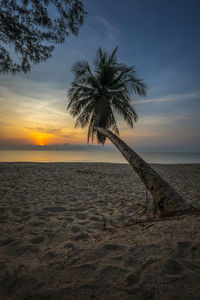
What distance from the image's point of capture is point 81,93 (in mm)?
7582

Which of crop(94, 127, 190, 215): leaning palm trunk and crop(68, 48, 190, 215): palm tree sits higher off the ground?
crop(68, 48, 190, 215): palm tree

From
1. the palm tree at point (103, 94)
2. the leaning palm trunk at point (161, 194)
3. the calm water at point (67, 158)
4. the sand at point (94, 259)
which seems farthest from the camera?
the calm water at point (67, 158)

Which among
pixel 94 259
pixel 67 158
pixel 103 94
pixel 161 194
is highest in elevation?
pixel 103 94

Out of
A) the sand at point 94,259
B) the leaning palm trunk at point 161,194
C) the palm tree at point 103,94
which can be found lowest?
the sand at point 94,259

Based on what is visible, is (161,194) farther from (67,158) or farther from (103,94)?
(67,158)

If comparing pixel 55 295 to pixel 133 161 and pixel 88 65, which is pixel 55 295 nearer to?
pixel 133 161

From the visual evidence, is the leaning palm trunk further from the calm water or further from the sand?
the calm water

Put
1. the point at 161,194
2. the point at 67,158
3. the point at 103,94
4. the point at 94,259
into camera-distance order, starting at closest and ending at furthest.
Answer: the point at 94,259 < the point at 161,194 < the point at 103,94 < the point at 67,158

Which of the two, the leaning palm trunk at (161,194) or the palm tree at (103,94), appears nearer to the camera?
the leaning palm trunk at (161,194)

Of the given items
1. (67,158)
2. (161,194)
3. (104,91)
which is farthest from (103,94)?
(67,158)

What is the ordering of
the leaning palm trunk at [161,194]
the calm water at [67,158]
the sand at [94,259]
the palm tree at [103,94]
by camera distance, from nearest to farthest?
the sand at [94,259], the leaning palm trunk at [161,194], the palm tree at [103,94], the calm water at [67,158]

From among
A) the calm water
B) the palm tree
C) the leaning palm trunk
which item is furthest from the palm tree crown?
the calm water

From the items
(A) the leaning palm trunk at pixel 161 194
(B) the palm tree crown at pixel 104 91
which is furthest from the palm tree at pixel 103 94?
Result: (A) the leaning palm trunk at pixel 161 194

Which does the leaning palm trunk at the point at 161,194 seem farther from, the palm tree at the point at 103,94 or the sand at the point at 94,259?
the palm tree at the point at 103,94
